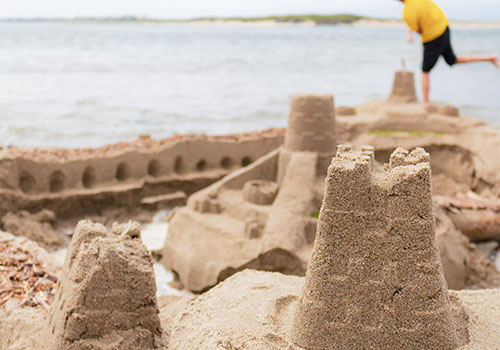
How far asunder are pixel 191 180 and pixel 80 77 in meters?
14.7

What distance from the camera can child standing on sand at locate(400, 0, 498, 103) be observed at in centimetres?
560

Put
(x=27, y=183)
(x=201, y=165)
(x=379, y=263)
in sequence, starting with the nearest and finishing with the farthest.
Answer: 1. (x=379, y=263)
2. (x=27, y=183)
3. (x=201, y=165)

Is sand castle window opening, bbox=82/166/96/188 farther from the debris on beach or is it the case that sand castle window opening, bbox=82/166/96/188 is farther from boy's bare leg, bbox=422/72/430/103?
boy's bare leg, bbox=422/72/430/103

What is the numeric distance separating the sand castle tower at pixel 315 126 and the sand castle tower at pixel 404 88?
468 cm

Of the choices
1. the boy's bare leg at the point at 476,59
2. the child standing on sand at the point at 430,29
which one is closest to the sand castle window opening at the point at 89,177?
the child standing on sand at the point at 430,29

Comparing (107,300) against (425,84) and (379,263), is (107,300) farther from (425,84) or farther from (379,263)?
(425,84)

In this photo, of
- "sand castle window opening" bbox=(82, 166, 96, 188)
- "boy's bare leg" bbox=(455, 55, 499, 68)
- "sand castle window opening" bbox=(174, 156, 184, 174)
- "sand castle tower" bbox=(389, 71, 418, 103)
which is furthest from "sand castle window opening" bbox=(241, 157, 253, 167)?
"boy's bare leg" bbox=(455, 55, 499, 68)

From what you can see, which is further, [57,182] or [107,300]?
[57,182]

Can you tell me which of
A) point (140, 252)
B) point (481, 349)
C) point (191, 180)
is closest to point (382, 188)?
point (481, 349)

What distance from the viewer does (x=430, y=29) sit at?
19.9 feet

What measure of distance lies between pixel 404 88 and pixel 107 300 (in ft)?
30.2

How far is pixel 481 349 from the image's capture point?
2.37 metres

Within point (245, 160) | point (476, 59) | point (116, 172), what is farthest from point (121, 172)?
point (476, 59)

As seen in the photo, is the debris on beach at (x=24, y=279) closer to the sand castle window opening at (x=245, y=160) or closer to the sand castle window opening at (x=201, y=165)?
the sand castle window opening at (x=201, y=165)
